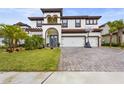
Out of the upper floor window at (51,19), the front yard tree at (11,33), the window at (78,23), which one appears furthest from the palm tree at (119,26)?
the front yard tree at (11,33)

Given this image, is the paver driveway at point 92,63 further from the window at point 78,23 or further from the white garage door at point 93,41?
the window at point 78,23

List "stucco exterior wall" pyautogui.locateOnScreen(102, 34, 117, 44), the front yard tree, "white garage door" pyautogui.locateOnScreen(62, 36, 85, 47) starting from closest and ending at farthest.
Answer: the front yard tree, "white garage door" pyautogui.locateOnScreen(62, 36, 85, 47), "stucco exterior wall" pyautogui.locateOnScreen(102, 34, 117, 44)

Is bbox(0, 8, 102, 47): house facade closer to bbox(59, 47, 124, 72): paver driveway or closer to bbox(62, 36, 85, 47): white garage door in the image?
bbox(62, 36, 85, 47): white garage door

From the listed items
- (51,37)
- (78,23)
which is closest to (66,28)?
(78,23)

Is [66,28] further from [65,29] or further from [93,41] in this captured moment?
[93,41]

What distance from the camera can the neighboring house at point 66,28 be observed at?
33281 millimetres

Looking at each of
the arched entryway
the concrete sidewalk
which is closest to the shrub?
the arched entryway

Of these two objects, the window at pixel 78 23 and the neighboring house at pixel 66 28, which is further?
the window at pixel 78 23

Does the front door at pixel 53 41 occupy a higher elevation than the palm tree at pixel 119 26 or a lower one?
lower

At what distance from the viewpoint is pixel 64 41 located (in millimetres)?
35469

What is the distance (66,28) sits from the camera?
3791 cm

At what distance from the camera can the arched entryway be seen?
3342 cm
